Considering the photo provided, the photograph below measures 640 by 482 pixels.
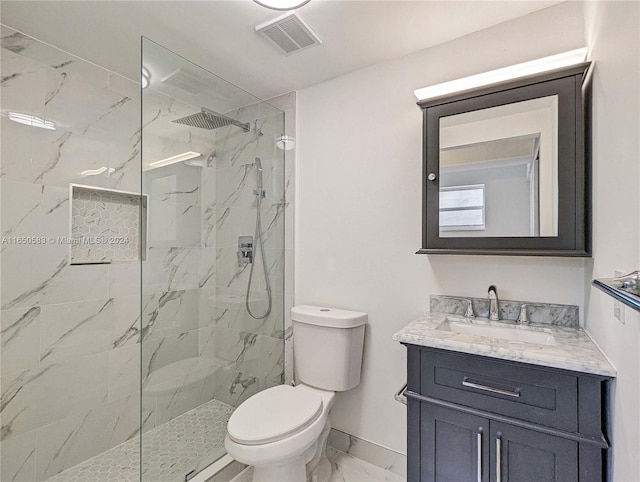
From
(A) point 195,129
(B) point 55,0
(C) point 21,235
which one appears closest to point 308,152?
(A) point 195,129

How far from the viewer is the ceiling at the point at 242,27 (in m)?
1.49

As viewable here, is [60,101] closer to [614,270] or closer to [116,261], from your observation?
[116,261]

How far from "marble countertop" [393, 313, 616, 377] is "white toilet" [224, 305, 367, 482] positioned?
1.74ft

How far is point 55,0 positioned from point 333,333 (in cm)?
209

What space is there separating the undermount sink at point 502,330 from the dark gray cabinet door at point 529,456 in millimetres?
366

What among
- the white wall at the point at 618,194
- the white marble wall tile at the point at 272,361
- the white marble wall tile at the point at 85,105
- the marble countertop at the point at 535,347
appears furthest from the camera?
the white marble wall tile at the point at 272,361

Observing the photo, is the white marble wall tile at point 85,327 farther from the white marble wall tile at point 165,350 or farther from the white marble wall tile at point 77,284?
the white marble wall tile at point 165,350

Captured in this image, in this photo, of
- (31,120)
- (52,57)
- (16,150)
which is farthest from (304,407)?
(52,57)

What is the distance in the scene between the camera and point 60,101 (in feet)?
6.11

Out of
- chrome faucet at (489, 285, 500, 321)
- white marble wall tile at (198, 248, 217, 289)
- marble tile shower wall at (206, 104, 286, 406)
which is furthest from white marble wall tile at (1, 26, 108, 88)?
chrome faucet at (489, 285, 500, 321)

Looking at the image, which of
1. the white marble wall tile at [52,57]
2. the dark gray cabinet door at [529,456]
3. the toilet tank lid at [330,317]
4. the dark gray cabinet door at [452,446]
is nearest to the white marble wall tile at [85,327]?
the toilet tank lid at [330,317]

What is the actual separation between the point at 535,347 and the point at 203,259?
164 centimetres

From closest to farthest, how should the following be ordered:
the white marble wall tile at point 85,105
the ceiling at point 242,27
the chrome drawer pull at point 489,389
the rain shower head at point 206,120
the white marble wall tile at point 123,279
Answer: the chrome drawer pull at point 489,389
the ceiling at point 242,27
the rain shower head at point 206,120
the white marble wall tile at point 85,105
the white marble wall tile at point 123,279

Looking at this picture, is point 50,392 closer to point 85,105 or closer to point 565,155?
point 85,105
